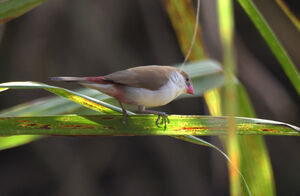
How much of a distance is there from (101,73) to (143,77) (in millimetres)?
1500

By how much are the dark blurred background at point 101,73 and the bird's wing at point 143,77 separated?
127 cm

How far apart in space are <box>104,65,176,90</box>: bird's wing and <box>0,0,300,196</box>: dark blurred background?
4.17 ft

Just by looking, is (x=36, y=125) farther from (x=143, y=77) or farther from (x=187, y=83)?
(x=187, y=83)

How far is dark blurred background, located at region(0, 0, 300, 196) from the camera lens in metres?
2.75

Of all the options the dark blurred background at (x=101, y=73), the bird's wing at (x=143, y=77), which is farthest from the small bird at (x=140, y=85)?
the dark blurred background at (x=101, y=73)

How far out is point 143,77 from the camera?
1.35m

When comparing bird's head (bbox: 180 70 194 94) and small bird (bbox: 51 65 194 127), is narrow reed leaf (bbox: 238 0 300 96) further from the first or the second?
bird's head (bbox: 180 70 194 94)

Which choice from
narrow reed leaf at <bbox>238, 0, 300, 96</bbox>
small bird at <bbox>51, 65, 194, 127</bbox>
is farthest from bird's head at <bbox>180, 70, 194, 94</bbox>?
narrow reed leaf at <bbox>238, 0, 300, 96</bbox>

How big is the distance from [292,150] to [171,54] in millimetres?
1016

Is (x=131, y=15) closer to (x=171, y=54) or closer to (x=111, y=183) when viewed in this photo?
(x=171, y=54)

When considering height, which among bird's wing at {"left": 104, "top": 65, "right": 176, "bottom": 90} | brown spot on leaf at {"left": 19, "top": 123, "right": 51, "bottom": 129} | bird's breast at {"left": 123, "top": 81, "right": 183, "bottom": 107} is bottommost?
brown spot on leaf at {"left": 19, "top": 123, "right": 51, "bottom": 129}

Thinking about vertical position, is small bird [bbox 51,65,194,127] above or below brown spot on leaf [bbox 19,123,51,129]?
above

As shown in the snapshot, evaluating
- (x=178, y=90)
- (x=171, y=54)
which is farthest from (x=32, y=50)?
(x=178, y=90)

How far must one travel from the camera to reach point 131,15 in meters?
2.91
